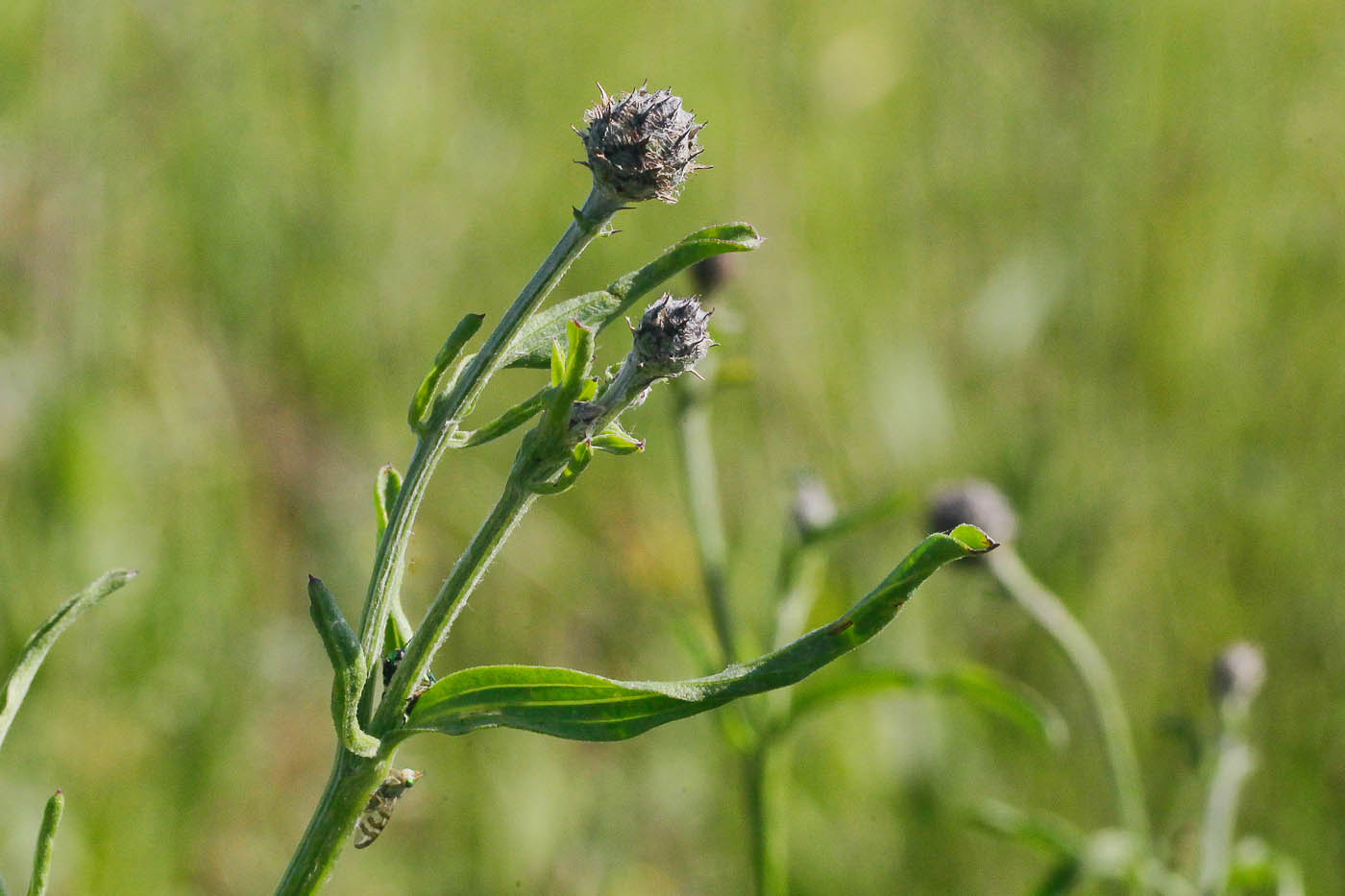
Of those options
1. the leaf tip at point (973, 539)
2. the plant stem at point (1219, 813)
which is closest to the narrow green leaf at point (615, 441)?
the leaf tip at point (973, 539)

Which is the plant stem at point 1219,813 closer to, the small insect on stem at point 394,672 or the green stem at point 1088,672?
the green stem at point 1088,672

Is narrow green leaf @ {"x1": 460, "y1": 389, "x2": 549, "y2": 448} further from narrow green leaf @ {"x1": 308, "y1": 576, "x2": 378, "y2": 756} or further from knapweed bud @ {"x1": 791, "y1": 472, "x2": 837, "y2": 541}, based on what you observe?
knapweed bud @ {"x1": 791, "y1": 472, "x2": 837, "y2": 541}

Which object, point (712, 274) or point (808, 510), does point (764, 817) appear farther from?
point (712, 274)

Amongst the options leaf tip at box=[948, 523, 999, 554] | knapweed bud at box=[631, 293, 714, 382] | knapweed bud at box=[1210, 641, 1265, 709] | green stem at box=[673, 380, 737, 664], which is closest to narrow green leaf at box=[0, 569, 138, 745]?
knapweed bud at box=[631, 293, 714, 382]

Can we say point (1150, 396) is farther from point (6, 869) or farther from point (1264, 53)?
point (6, 869)

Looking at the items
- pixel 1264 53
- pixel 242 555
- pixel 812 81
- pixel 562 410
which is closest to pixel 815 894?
pixel 242 555

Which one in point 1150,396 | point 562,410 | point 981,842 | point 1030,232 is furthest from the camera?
point 1030,232
